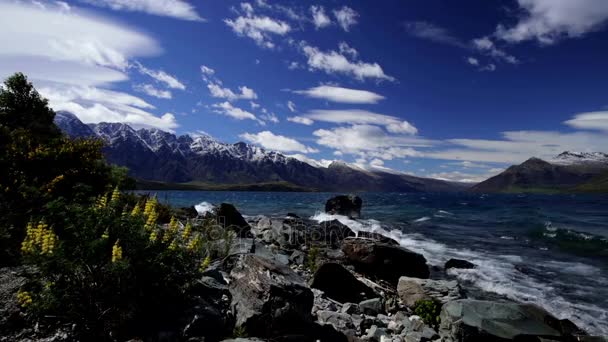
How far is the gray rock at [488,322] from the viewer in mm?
8781

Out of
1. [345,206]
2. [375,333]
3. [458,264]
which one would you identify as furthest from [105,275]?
→ [345,206]

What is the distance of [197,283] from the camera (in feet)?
22.2

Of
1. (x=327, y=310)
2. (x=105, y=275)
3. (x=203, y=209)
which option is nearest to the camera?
(x=105, y=275)

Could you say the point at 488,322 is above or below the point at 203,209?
above

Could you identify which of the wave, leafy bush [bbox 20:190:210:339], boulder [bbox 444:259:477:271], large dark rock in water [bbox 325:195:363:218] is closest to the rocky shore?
leafy bush [bbox 20:190:210:339]

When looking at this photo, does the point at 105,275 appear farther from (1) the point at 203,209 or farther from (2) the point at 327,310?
(1) the point at 203,209

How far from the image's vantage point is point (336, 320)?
28.8 feet

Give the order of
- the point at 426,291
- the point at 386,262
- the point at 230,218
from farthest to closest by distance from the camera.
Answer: the point at 230,218
the point at 386,262
the point at 426,291

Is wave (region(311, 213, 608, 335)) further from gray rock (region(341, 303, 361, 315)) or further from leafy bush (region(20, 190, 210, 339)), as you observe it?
leafy bush (region(20, 190, 210, 339))

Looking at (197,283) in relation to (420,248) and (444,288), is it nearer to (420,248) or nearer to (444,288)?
(444,288)

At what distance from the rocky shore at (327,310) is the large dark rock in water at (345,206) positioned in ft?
149

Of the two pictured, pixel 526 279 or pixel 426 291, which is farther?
pixel 526 279

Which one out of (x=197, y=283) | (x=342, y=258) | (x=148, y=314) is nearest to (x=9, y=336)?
(x=148, y=314)

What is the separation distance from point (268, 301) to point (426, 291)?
7.19 m
